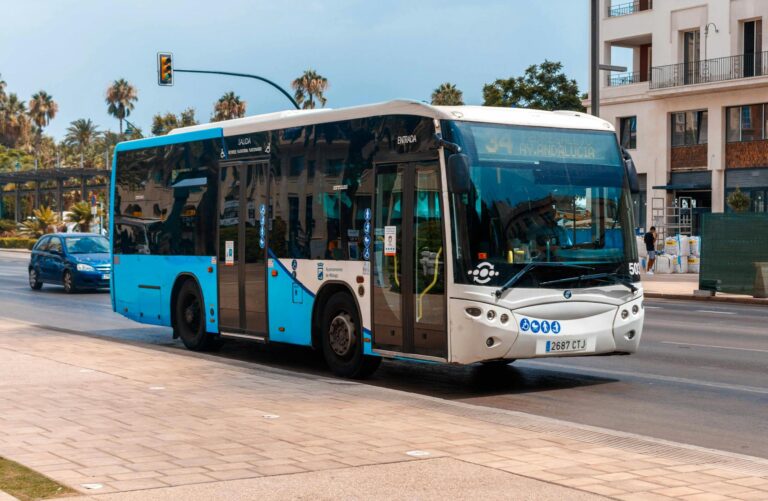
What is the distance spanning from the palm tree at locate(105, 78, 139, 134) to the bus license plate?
399ft

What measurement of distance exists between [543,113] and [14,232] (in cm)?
7988

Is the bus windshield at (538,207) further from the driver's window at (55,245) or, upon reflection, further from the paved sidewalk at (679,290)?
the driver's window at (55,245)

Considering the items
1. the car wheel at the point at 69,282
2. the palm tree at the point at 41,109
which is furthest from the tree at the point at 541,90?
the palm tree at the point at 41,109

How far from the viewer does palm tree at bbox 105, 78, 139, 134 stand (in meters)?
129

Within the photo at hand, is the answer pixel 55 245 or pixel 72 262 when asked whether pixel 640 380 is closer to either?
pixel 72 262

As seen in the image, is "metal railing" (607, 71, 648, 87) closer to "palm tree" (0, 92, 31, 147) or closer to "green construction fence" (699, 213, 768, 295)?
"green construction fence" (699, 213, 768, 295)

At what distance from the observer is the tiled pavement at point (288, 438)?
715 centimetres

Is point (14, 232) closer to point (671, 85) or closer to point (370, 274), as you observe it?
point (671, 85)

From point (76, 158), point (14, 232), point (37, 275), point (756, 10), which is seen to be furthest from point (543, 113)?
point (76, 158)

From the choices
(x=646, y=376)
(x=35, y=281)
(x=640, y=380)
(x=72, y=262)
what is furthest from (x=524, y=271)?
(x=35, y=281)

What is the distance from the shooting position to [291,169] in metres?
14.3

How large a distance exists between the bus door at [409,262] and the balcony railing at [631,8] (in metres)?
44.8

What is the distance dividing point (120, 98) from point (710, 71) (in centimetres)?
9026

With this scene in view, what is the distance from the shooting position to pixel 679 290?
3203 centimetres
